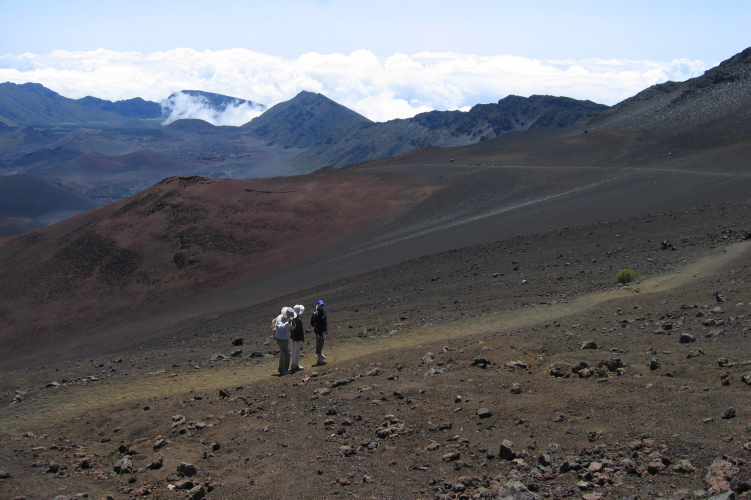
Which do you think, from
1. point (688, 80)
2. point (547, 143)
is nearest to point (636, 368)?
point (547, 143)

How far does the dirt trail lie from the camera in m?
10.0

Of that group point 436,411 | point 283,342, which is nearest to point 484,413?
point 436,411

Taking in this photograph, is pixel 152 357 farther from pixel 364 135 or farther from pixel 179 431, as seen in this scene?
pixel 364 135

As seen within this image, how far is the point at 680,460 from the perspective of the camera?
5.70 m

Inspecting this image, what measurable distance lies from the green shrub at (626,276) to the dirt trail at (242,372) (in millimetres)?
367

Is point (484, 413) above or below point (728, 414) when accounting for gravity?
below

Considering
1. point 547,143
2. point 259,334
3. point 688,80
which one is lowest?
point 259,334

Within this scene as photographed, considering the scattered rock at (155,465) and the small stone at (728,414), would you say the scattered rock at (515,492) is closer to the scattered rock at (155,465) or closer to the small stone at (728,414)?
the small stone at (728,414)

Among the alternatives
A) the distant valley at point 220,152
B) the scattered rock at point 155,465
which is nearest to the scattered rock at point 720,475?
the scattered rock at point 155,465

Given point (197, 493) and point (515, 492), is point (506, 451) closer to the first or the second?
point (515, 492)

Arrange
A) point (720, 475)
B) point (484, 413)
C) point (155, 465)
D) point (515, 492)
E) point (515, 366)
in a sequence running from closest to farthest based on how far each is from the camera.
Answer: point (720, 475), point (515, 492), point (155, 465), point (484, 413), point (515, 366)

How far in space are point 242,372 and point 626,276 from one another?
987 centimetres

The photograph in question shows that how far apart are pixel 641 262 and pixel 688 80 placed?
5288 centimetres

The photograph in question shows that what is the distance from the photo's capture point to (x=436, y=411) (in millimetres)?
7742
